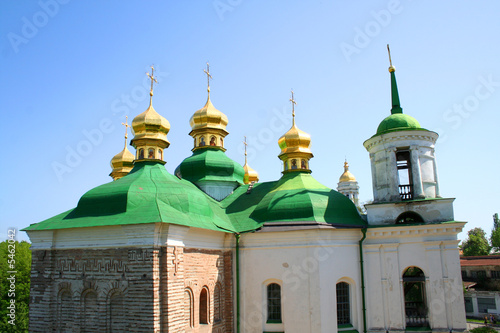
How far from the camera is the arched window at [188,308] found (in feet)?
38.9

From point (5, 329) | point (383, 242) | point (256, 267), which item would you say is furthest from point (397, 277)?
point (5, 329)

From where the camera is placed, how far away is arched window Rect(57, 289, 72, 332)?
1173 cm

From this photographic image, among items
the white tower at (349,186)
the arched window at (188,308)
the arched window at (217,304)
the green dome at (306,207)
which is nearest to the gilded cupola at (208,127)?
the green dome at (306,207)

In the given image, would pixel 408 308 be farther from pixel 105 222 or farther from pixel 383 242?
pixel 105 222

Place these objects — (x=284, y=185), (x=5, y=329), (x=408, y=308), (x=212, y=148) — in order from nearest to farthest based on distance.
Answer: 1. (x=408, y=308)
2. (x=284, y=185)
3. (x=212, y=148)
4. (x=5, y=329)

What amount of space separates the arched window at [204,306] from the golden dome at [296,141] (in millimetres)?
7346

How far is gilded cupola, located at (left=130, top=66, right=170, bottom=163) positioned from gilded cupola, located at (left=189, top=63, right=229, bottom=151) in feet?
14.4

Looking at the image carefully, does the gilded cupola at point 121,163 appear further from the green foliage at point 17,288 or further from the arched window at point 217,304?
the arched window at point 217,304

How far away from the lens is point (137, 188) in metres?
12.8

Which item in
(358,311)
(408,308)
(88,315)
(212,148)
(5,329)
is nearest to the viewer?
(88,315)

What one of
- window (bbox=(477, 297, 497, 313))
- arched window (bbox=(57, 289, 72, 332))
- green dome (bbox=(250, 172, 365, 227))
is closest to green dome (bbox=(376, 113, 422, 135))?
green dome (bbox=(250, 172, 365, 227))

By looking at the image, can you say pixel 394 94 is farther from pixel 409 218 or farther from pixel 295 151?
pixel 409 218

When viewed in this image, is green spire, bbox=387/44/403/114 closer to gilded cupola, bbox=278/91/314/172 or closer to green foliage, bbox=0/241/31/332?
gilded cupola, bbox=278/91/314/172

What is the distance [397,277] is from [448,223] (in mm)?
2553
